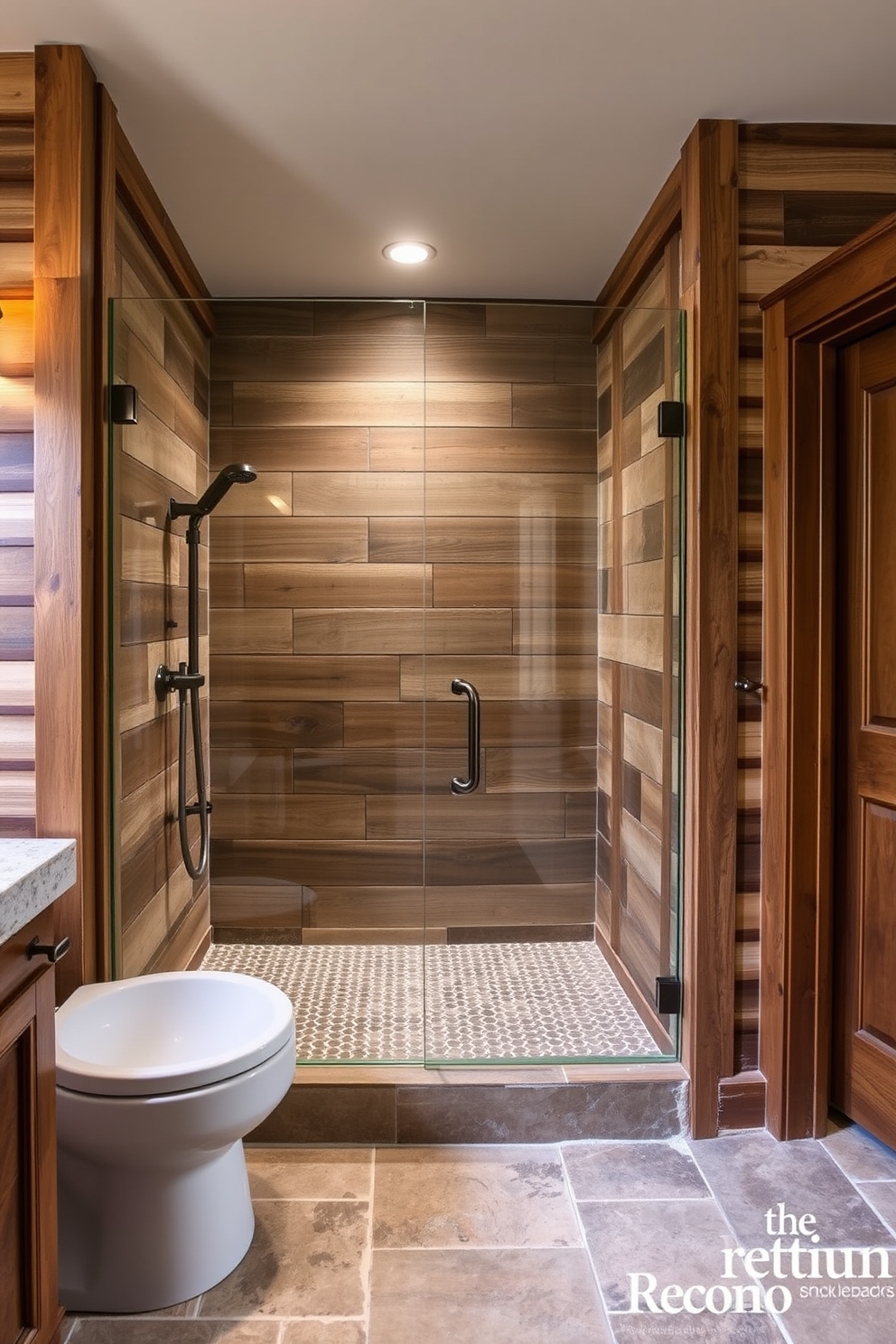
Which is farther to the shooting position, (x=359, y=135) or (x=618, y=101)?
(x=359, y=135)

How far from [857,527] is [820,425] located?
0.85ft

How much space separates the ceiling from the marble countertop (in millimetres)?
1661

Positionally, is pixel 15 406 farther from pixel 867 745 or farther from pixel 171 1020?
pixel 867 745

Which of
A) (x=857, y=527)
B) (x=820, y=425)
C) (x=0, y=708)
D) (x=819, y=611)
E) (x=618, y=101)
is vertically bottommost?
(x=0, y=708)

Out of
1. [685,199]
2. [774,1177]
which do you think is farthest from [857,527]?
[774,1177]

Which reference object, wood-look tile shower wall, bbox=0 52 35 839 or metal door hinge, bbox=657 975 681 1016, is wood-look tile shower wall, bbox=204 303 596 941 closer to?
metal door hinge, bbox=657 975 681 1016

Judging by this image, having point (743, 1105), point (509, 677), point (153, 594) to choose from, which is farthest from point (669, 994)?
point (153, 594)

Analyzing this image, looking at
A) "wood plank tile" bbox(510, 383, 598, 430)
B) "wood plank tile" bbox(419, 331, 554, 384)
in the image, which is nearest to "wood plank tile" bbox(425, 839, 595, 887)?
"wood plank tile" bbox(510, 383, 598, 430)

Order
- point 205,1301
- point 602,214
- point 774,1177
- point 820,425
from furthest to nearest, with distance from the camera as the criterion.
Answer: point 602,214 → point 820,425 → point 774,1177 → point 205,1301

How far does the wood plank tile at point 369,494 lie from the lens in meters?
2.35

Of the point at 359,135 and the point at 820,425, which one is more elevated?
the point at 359,135

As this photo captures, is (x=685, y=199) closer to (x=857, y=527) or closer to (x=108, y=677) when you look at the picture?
(x=857, y=527)

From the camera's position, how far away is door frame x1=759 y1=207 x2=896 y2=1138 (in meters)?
2.11

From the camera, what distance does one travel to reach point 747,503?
218 centimetres
